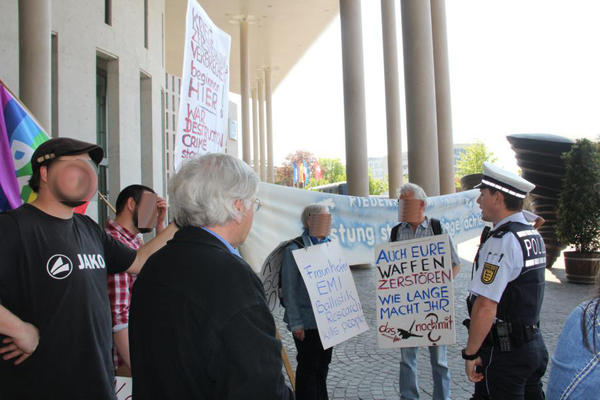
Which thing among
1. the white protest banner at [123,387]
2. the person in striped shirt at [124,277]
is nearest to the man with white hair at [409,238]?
the person in striped shirt at [124,277]

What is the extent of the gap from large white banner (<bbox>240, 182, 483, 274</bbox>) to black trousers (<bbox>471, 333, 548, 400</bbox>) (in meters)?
2.59

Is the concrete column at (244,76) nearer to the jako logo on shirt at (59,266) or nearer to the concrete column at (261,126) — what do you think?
the concrete column at (261,126)

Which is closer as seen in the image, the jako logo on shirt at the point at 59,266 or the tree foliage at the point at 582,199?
the jako logo on shirt at the point at 59,266

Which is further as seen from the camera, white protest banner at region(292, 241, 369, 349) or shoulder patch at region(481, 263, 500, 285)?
white protest banner at region(292, 241, 369, 349)

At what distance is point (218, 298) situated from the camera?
51.8 inches

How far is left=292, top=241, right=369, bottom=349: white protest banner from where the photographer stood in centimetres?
378

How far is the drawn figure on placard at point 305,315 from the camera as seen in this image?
371cm

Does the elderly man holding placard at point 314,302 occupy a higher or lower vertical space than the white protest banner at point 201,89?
lower

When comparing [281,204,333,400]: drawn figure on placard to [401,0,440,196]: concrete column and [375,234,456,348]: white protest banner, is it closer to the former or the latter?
[375,234,456,348]: white protest banner

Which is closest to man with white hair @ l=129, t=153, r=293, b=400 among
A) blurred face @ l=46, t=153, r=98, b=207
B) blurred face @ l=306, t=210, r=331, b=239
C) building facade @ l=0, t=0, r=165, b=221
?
blurred face @ l=46, t=153, r=98, b=207

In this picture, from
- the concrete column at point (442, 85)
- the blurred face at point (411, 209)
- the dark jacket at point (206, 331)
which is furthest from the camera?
the concrete column at point (442, 85)

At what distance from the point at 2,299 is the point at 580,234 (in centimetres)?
1087

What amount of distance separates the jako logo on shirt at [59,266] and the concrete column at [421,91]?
284 inches

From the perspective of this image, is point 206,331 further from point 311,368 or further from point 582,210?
point 582,210
